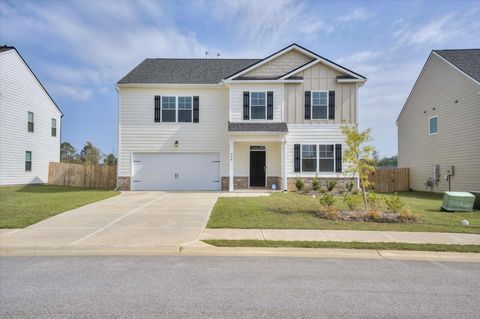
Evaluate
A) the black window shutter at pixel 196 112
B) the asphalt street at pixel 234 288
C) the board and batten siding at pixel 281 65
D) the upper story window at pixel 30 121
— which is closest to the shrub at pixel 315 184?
the board and batten siding at pixel 281 65

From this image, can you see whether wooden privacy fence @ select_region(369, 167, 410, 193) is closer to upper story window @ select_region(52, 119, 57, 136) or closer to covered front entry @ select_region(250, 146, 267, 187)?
covered front entry @ select_region(250, 146, 267, 187)

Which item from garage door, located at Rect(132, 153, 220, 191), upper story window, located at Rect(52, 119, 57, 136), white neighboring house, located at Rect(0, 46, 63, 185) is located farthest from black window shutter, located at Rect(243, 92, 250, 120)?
upper story window, located at Rect(52, 119, 57, 136)

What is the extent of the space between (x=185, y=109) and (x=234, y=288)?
1524cm

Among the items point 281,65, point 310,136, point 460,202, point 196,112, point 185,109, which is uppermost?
point 281,65

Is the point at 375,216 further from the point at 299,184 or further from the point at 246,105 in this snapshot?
the point at 246,105

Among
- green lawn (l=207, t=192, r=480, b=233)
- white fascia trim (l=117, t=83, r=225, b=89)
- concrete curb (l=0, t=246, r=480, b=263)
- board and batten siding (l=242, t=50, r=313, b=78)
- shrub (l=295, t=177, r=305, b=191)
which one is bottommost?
concrete curb (l=0, t=246, r=480, b=263)

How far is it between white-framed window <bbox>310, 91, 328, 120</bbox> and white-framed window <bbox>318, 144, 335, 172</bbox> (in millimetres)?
1718

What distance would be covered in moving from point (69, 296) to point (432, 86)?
22.8 metres

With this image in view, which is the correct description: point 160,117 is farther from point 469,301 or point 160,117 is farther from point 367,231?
point 469,301

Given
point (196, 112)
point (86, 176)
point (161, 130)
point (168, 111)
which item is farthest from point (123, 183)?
point (196, 112)

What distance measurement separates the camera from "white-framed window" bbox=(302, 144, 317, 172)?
698 inches

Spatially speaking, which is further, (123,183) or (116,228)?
(123,183)

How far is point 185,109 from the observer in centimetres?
1855

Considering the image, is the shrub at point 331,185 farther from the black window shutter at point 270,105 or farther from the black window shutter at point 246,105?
the black window shutter at point 246,105
